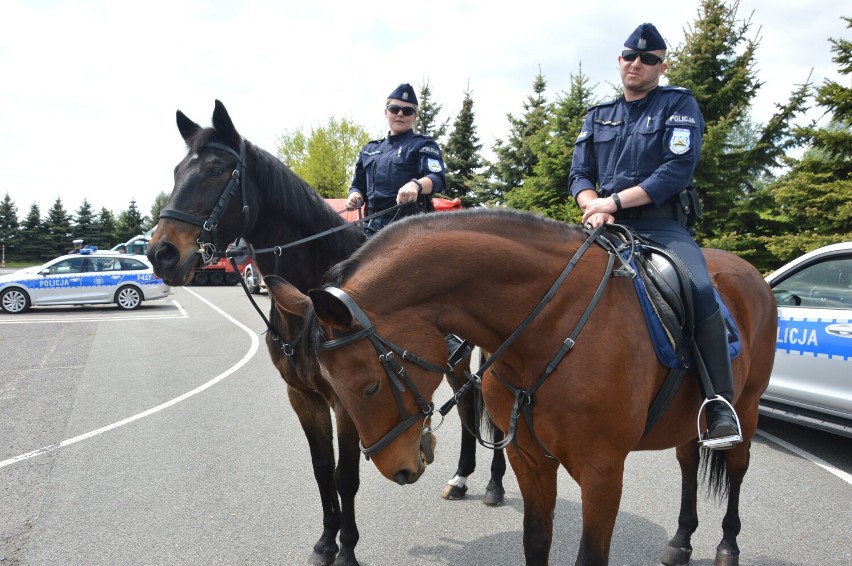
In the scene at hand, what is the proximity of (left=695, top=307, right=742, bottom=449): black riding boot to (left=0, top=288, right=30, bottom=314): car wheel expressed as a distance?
20.3m

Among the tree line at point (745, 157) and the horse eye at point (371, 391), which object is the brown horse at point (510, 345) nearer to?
the horse eye at point (371, 391)

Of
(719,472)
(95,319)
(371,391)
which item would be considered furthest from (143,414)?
(95,319)

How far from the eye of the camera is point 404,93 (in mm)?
4496

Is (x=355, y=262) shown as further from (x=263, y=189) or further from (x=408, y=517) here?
(x=408, y=517)

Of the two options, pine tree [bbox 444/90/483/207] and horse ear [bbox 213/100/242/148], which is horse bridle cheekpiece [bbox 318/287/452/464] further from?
→ pine tree [bbox 444/90/483/207]

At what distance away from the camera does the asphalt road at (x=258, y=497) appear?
12.1 feet

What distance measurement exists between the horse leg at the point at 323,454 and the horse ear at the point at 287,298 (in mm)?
1405

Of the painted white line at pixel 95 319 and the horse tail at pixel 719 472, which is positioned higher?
the horse tail at pixel 719 472

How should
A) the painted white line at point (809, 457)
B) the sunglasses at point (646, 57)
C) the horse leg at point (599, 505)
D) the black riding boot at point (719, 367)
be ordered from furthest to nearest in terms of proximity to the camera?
the painted white line at point (809, 457)
the sunglasses at point (646, 57)
the black riding boot at point (719, 367)
the horse leg at point (599, 505)

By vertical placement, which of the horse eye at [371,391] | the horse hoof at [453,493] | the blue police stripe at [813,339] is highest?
the horse eye at [371,391]

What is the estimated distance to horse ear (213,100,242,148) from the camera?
3.36 meters

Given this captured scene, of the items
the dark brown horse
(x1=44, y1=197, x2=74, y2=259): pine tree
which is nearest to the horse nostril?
the dark brown horse

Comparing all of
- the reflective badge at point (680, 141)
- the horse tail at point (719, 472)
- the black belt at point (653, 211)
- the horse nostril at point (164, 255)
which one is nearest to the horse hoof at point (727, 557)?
the horse tail at point (719, 472)

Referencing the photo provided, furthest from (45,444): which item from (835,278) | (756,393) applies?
(835,278)
